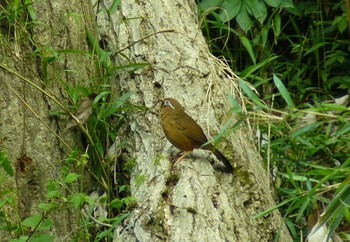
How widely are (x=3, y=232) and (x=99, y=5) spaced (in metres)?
1.54

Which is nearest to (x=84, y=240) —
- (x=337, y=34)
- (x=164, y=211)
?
(x=164, y=211)

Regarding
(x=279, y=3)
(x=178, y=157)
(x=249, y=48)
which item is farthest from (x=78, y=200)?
(x=279, y=3)

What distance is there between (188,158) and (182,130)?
14 centimetres

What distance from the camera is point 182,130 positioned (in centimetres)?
446

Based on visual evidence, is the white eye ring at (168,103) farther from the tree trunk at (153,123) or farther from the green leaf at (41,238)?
→ the green leaf at (41,238)

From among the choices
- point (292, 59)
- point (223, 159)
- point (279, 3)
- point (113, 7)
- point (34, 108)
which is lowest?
point (292, 59)

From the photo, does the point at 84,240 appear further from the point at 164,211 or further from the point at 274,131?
the point at 274,131

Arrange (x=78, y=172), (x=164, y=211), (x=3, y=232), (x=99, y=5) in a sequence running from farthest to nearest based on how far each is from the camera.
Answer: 1. (x=99, y=5)
2. (x=78, y=172)
3. (x=3, y=232)
4. (x=164, y=211)

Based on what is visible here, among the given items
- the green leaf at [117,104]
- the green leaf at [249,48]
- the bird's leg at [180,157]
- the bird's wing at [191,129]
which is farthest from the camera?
the green leaf at [249,48]

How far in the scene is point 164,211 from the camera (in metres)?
4.07

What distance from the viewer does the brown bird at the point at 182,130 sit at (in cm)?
446

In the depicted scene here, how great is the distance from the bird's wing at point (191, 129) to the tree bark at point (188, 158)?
0.07 meters

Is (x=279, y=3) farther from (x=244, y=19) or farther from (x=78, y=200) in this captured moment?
(x=78, y=200)

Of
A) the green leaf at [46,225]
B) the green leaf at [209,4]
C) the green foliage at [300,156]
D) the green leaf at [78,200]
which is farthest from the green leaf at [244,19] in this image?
the green leaf at [46,225]
